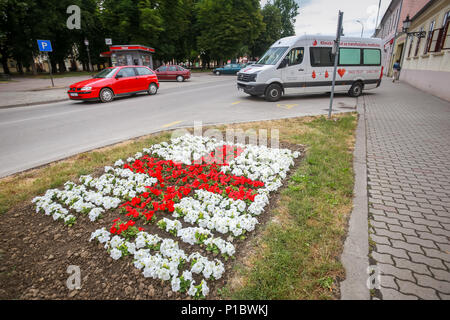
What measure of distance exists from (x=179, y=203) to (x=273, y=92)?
9.34 metres

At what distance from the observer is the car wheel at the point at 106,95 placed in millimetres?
12086

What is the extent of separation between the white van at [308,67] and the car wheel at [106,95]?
651 cm

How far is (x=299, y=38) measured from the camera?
1114 cm

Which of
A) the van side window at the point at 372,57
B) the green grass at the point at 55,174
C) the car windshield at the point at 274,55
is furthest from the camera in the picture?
the van side window at the point at 372,57

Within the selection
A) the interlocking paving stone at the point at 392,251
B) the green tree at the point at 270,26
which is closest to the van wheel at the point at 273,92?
the interlocking paving stone at the point at 392,251

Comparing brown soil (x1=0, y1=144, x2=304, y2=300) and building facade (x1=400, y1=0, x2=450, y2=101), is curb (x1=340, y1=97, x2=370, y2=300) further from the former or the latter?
building facade (x1=400, y1=0, x2=450, y2=101)

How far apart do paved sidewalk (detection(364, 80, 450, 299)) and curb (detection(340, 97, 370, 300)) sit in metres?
0.08

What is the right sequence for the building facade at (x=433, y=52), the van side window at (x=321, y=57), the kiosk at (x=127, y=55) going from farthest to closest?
1. the kiosk at (x=127, y=55)
2. the building facade at (x=433, y=52)
3. the van side window at (x=321, y=57)

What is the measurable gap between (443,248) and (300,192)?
1689mm

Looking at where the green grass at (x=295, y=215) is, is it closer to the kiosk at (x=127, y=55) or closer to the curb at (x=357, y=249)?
the curb at (x=357, y=249)

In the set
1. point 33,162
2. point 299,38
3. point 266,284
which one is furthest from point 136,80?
point 266,284

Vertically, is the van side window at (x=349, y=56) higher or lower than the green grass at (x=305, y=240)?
higher

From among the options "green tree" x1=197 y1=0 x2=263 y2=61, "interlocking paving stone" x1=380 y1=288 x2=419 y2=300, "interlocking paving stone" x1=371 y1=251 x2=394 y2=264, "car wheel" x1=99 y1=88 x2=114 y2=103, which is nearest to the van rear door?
"car wheel" x1=99 y1=88 x2=114 y2=103

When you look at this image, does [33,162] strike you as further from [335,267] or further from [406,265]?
[406,265]
